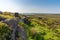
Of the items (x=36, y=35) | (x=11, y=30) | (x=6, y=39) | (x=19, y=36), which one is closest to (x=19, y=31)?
(x=19, y=36)

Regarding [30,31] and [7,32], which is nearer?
[7,32]

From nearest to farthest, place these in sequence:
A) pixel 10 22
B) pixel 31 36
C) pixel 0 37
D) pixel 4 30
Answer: pixel 0 37
pixel 4 30
pixel 10 22
pixel 31 36

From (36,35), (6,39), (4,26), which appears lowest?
(36,35)

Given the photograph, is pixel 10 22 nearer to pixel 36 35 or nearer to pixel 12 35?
pixel 12 35

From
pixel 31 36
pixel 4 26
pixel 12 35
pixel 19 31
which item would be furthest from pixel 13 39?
pixel 31 36

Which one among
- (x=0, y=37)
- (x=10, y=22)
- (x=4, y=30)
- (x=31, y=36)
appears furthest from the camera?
(x=31, y=36)

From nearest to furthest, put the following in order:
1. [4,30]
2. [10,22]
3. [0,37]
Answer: [0,37] < [4,30] < [10,22]

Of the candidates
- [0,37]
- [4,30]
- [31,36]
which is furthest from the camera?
[31,36]

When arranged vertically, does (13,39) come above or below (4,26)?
below

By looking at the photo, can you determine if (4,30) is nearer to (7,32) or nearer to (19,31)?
(7,32)
